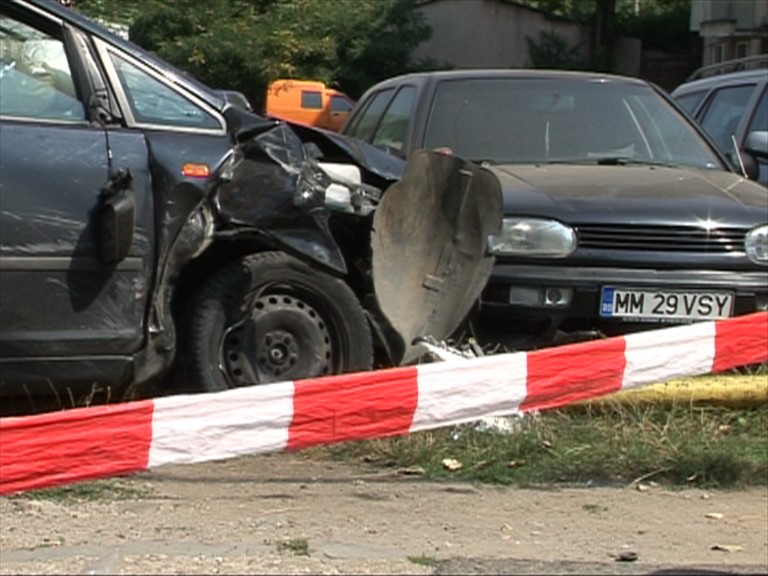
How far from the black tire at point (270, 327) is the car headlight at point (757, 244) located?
6.40ft

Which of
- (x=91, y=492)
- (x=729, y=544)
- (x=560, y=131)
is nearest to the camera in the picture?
(x=729, y=544)

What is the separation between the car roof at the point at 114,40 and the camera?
20.5 ft

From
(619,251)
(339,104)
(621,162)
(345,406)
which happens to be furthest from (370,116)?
(339,104)

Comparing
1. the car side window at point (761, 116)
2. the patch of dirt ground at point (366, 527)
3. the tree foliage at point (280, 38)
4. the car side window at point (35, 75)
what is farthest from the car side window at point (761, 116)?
the tree foliage at point (280, 38)

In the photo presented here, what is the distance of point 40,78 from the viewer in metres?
6.20

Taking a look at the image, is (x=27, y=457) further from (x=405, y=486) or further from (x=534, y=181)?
(x=534, y=181)

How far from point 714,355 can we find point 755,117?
4.21 meters

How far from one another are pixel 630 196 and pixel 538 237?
21.9 inches

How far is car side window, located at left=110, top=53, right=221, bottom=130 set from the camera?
6.29 metres

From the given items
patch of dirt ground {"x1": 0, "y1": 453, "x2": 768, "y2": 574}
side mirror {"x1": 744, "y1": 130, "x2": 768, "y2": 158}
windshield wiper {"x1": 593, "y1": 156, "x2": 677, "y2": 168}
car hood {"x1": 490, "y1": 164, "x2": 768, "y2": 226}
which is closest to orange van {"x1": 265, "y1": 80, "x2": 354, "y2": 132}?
side mirror {"x1": 744, "y1": 130, "x2": 768, "y2": 158}

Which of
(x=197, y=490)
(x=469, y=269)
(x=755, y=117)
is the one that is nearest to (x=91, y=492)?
(x=197, y=490)

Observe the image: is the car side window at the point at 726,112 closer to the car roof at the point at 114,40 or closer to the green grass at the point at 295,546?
the car roof at the point at 114,40

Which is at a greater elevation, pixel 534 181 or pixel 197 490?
pixel 534 181

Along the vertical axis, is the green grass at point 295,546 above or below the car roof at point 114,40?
below
